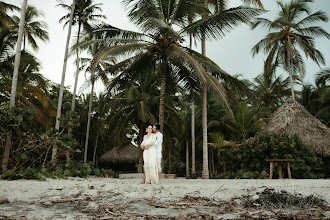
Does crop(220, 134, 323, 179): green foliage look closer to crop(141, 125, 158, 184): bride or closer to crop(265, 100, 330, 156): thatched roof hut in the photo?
crop(265, 100, 330, 156): thatched roof hut

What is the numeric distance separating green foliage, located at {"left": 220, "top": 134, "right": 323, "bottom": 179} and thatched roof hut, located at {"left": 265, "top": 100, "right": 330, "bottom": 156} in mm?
735

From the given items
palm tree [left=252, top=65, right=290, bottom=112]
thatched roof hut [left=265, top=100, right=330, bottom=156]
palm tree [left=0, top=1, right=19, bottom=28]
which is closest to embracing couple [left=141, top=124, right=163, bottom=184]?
thatched roof hut [left=265, top=100, right=330, bottom=156]

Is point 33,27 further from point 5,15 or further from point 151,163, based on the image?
point 151,163

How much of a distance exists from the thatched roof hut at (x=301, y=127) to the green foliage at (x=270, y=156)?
0.73 meters

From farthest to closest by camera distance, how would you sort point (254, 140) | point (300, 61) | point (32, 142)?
point (300, 61) < point (254, 140) < point (32, 142)

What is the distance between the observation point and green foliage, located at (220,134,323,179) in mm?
10547

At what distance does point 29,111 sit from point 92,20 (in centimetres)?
1267

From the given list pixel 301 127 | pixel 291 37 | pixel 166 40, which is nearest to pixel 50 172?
pixel 166 40

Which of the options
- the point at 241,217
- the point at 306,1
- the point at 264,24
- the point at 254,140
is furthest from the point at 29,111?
the point at 306,1

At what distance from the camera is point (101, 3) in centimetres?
1866

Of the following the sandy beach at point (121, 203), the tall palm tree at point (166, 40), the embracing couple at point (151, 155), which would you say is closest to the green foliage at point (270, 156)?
the tall palm tree at point (166, 40)

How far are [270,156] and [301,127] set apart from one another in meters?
2.96

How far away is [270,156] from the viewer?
10906 millimetres

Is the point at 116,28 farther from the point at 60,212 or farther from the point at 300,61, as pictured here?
the point at 300,61
